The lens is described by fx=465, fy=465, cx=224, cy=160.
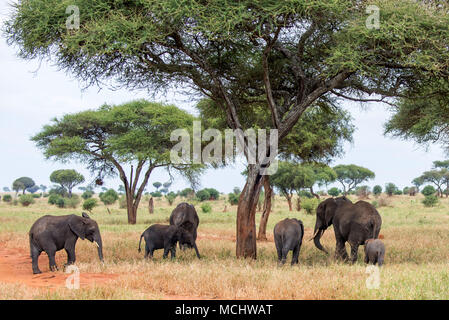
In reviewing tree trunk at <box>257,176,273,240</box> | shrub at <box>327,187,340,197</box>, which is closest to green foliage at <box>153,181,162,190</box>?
shrub at <box>327,187,340,197</box>

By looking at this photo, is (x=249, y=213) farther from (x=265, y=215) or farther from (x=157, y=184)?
(x=157, y=184)

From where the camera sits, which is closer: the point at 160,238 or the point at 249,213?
the point at 160,238

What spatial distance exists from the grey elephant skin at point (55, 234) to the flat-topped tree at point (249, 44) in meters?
3.95

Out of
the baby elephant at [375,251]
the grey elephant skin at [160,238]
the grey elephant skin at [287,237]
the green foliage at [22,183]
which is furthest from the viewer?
the green foliage at [22,183]

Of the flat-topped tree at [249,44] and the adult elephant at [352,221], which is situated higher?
the flat-topped tree at [249,44]

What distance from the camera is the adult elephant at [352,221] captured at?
11.0 meters

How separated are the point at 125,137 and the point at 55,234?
16.8 metres

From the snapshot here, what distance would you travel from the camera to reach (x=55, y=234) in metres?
10.3

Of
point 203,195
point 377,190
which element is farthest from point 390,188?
point 203,195

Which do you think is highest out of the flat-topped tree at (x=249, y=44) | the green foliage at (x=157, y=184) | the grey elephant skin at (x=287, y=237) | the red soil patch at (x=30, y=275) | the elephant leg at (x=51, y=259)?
the flat-topped tree at (x=249, y=44)

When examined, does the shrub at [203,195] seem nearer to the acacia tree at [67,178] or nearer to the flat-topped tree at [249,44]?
the acacia tree at [67,178]

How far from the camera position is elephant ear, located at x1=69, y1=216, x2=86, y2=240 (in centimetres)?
1038

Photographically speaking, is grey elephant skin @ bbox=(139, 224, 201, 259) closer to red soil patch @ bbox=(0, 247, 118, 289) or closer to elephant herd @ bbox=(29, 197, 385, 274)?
elephant herd @ bbox=(29, 197, 385, 274)

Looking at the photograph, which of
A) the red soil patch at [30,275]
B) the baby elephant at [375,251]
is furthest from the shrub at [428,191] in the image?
the red soil patch at [30,275]
